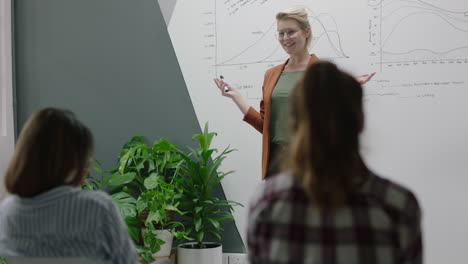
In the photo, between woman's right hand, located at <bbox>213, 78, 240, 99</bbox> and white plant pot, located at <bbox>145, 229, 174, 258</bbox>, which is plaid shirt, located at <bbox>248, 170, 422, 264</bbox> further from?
white plant pot, located at <bbox>145, 229, 174, 258</bbox>

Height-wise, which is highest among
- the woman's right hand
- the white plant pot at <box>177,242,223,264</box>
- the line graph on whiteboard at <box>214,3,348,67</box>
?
the line graph on whiteboard at <box>214,3,348,67</box>

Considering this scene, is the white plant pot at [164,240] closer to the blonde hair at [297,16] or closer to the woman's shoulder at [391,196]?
the blonde hair at [297,16]

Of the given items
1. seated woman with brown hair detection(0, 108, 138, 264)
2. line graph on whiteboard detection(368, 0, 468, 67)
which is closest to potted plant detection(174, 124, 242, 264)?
line graph on whiteboard detection(368, 0, 468, 67)

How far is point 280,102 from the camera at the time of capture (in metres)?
2.63

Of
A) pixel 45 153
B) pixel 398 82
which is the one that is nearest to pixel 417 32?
pixel 398 82

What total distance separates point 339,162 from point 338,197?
0.08 metres

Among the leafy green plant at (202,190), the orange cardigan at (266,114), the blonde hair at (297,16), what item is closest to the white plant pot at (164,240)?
the leafy green plant at (202,190)

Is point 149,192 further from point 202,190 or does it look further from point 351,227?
point 351,227

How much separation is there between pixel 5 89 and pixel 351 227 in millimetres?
3388

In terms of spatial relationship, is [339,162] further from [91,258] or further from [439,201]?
[439,201]

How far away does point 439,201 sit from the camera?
303 centimetres

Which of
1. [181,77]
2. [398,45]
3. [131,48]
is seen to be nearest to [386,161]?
[398,45]

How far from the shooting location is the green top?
2.61 meters

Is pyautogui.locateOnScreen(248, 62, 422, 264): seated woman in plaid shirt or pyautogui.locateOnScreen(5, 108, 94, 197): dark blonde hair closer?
pyautogui.locateOnScreen(248, 62, 422, 264): seated woman in plaid shirt
